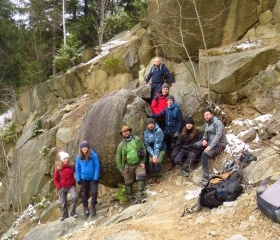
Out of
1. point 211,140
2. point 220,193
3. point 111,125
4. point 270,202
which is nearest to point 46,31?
point 111,125

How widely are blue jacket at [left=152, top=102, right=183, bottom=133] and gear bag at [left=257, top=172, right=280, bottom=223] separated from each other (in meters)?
4.15

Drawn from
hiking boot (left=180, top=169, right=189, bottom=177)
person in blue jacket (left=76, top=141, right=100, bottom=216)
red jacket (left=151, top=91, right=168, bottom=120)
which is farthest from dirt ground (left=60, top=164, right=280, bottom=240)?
red jacket (left=151, top=91, right=168, bottom=120)

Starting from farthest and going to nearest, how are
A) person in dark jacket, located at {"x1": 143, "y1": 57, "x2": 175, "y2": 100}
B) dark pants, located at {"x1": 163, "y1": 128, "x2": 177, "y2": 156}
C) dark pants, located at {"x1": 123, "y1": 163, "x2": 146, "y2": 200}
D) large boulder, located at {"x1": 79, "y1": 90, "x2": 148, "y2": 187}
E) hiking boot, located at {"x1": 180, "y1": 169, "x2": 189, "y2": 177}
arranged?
person in dark jacket, located at {"x1": 143, "y1": 57, "x2": 175, "y2": 100} → large boulder, located at {"x1": 79, "y1": 90, "x2": 148, "y2": 187} → dark pants, located at {"x1": 163, "y1": 128, "x2": 177, "y2": 156} → hiking boot, located at {"x1": 180, "y1": 169, "x2": 189, "y2": 177} → dark pants, located at {"x1": 123, "y1": 163, "x2": 146, "y2": 200}

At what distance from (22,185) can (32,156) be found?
4.97ft

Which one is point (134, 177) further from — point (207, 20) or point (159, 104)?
point (207, 20)

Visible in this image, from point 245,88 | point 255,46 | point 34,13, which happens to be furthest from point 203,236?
point 34,13

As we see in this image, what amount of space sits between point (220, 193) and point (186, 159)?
109 inches

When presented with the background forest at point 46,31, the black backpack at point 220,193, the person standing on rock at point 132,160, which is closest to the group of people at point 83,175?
the person standing on rock at point 132,160

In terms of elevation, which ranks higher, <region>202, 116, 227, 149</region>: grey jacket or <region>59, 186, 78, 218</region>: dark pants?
<region>202, 116, 227, 149</region>: grey jacket

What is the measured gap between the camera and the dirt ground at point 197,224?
4.85 m

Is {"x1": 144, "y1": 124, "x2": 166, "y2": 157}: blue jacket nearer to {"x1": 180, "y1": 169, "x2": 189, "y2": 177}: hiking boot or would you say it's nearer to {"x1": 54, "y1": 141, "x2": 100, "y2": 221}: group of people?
{"x1": 180, "y1": 169, "x2": 189, "y2": 177}: hiking boot

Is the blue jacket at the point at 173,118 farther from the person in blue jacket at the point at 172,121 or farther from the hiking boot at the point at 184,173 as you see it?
the hiking boot at the point at 184,173

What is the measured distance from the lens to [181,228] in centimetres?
553

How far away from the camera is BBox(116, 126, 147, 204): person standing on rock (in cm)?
823
